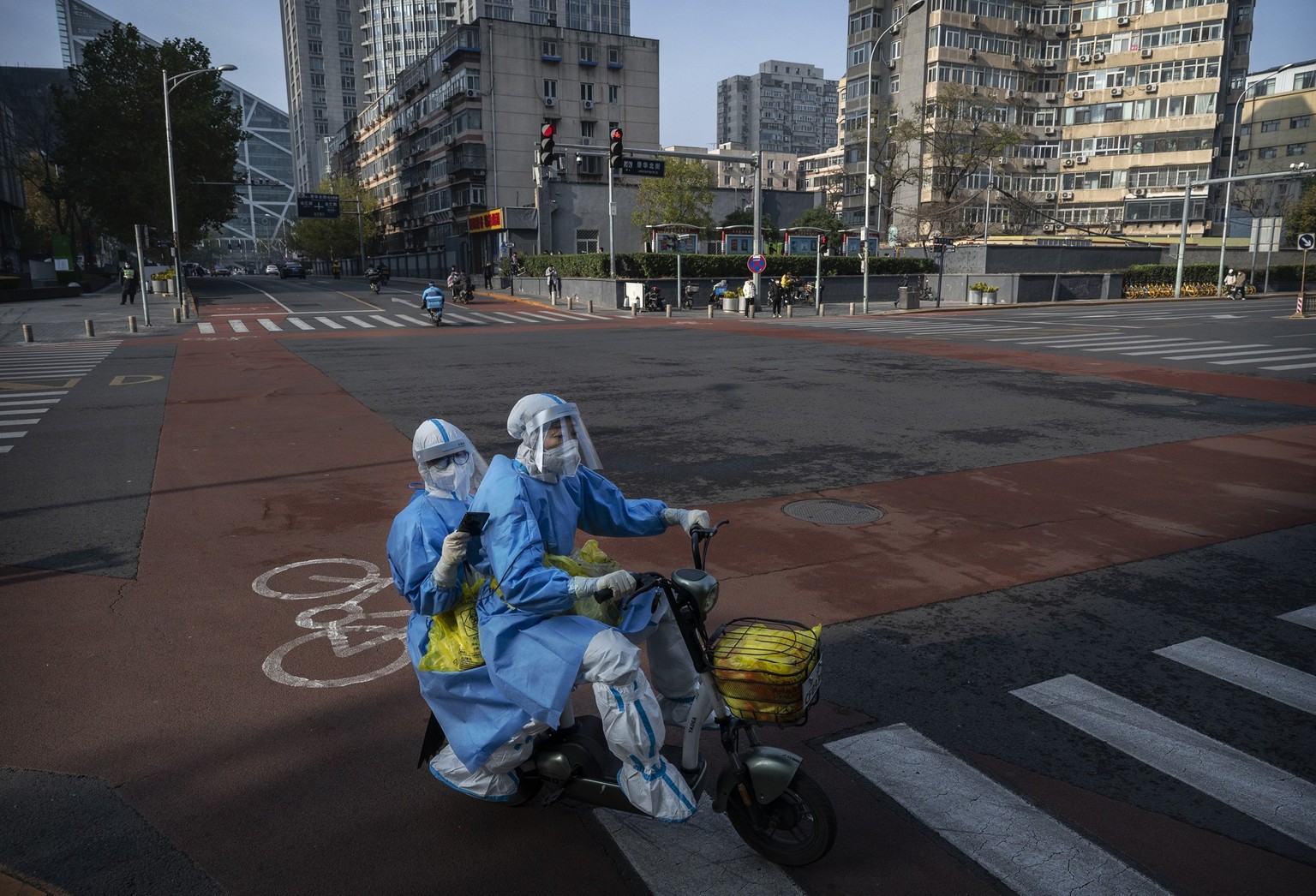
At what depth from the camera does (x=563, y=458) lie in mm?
3486

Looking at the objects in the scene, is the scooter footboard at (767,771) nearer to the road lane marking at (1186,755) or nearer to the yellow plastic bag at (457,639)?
the yellow plastic bag at (457,639)

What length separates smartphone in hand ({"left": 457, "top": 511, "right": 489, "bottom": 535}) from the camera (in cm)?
319

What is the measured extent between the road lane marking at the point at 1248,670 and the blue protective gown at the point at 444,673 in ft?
13.2

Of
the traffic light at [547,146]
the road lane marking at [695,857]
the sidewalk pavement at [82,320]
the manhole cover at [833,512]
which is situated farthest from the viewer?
the sidewalk pavement at [82,320]

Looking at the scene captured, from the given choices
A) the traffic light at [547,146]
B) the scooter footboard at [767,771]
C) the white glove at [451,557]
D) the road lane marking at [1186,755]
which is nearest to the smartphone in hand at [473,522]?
the white glove at [451,557]

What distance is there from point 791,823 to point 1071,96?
83175 mm

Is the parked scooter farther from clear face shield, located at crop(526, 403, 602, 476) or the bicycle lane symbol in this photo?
the bicycle lane symbol

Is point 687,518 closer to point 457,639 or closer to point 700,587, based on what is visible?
point 700,587

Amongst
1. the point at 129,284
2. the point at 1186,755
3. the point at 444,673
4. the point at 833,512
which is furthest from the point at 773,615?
the point at 129,284

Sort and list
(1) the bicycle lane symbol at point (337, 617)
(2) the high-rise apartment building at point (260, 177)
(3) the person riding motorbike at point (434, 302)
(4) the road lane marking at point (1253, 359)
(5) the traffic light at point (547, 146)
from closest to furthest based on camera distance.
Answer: (1) the bicycle lane symbol at point (337, 617)
(4) the road lane marking at point (1253, 359)
(5) the traffic light at point (547, 146)
(3) the person riding motorbike at point (434, 302)
(2) the high-rise apartment building at point (260, 177)

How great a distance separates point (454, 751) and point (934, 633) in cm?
327

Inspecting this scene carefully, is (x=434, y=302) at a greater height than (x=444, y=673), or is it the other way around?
(x=434, y=302)

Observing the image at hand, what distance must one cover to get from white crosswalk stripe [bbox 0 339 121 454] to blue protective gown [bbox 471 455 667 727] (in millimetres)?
10797

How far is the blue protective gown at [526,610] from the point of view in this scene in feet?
10.2
